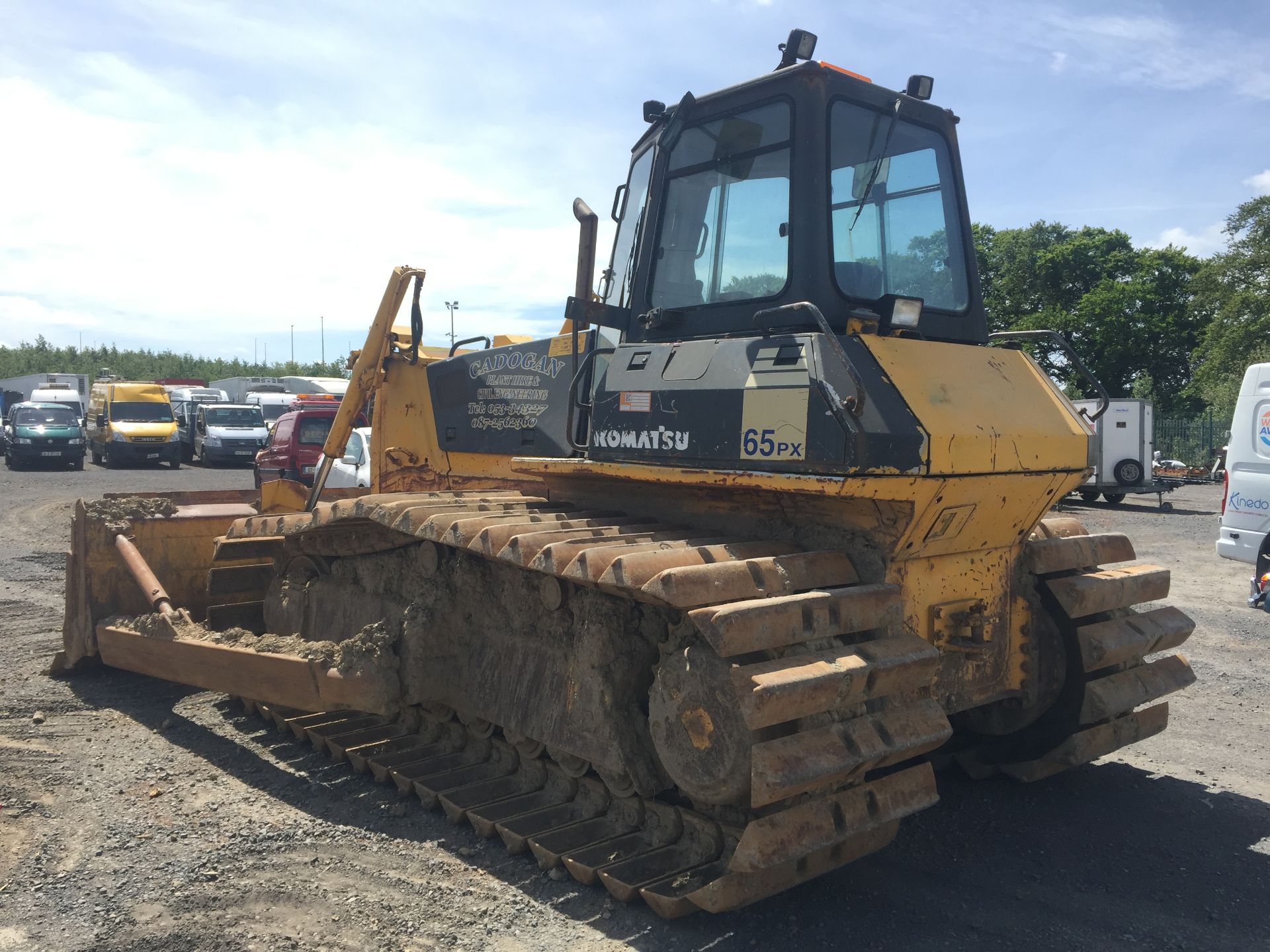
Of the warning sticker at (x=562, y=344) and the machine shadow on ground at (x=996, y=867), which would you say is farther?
the warning sticker at (x=562, y=344)

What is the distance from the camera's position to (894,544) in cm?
389

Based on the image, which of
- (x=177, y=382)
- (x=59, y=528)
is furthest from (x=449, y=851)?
(x=177, y=382)

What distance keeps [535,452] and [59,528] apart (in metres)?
11.5

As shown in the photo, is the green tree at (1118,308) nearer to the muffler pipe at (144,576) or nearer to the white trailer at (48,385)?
the white trailer at (48,385)

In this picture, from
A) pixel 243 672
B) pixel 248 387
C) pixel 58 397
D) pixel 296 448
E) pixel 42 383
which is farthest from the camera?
pixel 248 387

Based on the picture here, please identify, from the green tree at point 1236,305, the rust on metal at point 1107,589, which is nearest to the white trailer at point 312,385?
the green tree at point 1236,305

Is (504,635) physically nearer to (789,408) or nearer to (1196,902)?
(789,408)

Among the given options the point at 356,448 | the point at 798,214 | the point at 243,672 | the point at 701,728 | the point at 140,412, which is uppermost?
the point at 798,214

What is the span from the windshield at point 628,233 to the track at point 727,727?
120cm

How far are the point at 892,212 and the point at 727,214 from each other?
0.75m

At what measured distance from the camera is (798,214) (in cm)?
422

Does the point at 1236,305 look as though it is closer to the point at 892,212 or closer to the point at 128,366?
the point at 892,212

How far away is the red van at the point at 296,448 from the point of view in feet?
57.5

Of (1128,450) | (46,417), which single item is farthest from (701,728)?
(46,417)
